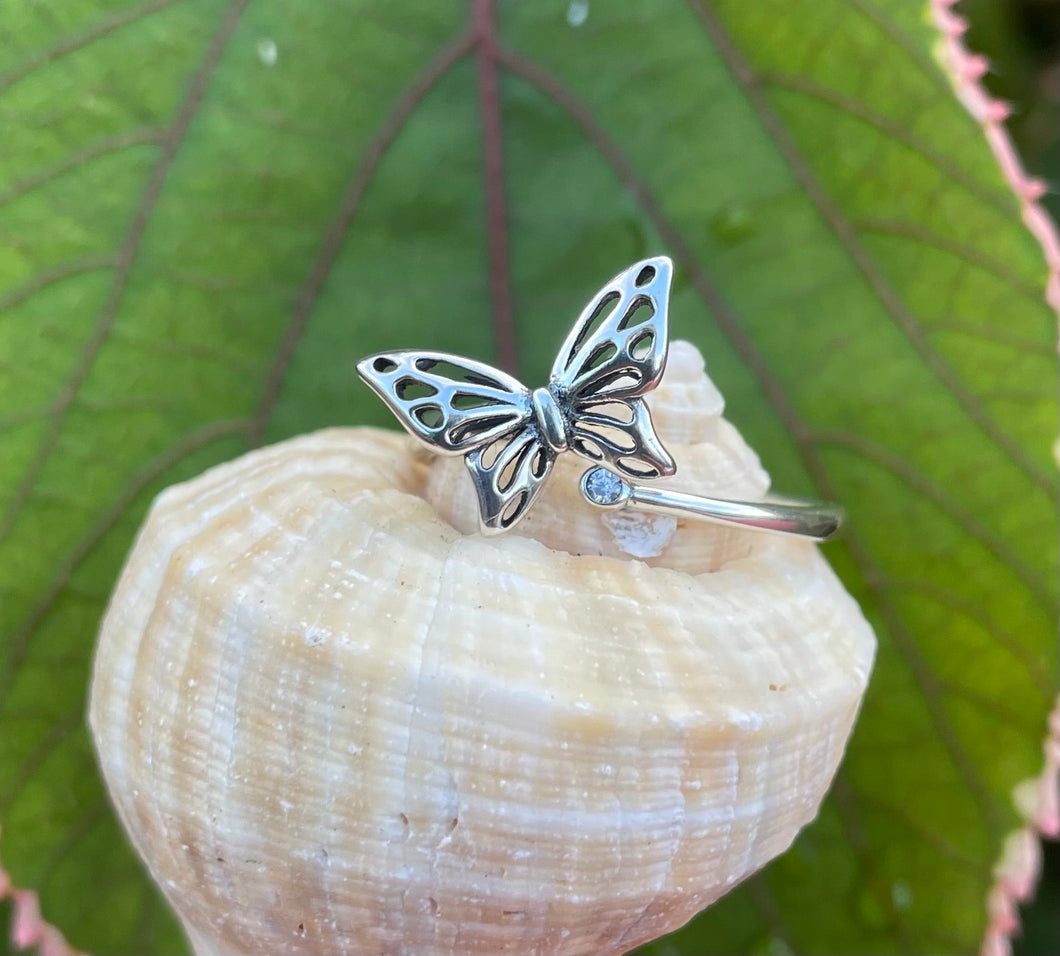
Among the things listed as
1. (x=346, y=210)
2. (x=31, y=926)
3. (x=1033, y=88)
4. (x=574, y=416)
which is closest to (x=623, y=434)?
(x=574, y=416)

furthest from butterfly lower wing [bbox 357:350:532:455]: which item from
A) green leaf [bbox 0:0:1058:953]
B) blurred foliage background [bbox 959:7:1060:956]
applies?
blurred foliage background [bbox 959:7:1060:956]

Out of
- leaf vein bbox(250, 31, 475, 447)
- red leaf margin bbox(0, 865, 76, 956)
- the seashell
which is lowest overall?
red leaf margin bbox(0, 865, 76, 956)

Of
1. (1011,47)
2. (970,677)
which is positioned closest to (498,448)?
(970,677)

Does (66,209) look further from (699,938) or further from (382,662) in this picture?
(699,938)

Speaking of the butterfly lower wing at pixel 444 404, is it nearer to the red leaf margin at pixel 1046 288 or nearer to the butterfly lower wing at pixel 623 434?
the butterfly lower wing at pixel 623 434

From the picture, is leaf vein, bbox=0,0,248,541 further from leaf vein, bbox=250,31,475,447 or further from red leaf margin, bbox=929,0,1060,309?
red leaf margin, bbox=929,0,1060,309

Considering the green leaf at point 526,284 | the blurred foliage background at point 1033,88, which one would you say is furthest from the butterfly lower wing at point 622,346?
the blurred foliage background at point 1033,88

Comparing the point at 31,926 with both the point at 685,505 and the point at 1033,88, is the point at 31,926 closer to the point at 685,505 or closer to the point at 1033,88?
the point at 685,505
